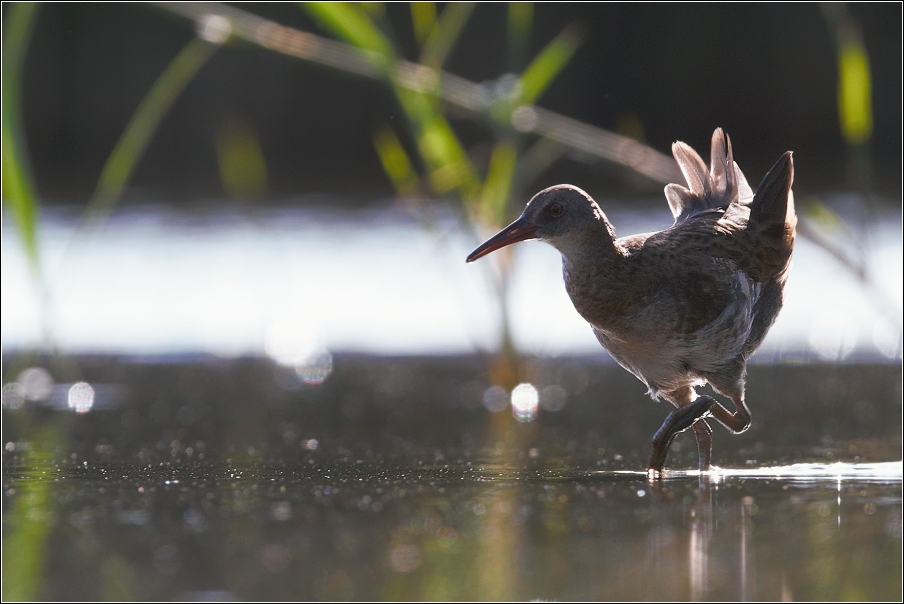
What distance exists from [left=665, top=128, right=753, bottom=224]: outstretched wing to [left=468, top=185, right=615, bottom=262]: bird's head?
88 centimetres

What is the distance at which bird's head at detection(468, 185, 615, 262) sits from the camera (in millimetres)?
4168

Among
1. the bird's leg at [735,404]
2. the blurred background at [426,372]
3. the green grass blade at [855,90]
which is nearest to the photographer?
the blurred background at [426,372]

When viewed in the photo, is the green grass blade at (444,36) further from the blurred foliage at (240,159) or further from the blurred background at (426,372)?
the blurred foliage at (240,159)

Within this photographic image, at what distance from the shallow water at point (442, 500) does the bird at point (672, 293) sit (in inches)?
9.9

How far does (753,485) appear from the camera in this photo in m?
3.47

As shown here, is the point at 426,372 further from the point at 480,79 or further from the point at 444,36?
the point at 480,79

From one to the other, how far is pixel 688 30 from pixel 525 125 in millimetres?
9615

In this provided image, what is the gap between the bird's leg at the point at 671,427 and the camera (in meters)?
3.86

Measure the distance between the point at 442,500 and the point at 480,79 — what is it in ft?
36.3

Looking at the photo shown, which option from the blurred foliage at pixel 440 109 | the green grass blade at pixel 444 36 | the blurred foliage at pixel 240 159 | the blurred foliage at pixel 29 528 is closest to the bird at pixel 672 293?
the blurred foliage at pixel 440 109

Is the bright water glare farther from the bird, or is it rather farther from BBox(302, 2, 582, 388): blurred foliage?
the bird

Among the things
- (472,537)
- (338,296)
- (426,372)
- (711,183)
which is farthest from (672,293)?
(338,296)

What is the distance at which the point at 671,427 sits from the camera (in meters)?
3.93

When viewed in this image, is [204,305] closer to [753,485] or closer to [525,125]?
[525,125]
